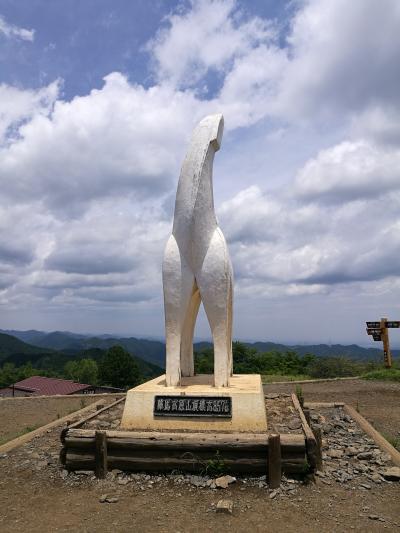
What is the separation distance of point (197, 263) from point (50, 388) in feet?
39.4

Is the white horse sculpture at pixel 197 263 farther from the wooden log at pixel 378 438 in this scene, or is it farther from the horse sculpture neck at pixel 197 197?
the wooden log at pixel 378 438

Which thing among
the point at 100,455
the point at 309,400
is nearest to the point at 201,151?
the point at 100,455

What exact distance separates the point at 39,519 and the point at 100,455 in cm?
115

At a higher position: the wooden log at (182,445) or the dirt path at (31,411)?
the wooden log at (182,445)

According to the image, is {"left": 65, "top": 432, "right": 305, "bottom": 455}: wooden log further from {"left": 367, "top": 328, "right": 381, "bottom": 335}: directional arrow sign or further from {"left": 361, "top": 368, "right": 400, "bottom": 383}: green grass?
{"left": 367, "top": 328, "right": 381, "bottom": 335}: directional arrow sign

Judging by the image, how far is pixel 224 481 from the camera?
17.9 feet

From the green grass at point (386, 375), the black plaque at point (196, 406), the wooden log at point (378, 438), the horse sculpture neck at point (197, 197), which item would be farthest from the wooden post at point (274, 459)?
the green grass at point (386, 375)

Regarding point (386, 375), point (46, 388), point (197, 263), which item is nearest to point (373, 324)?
point (386, 375)

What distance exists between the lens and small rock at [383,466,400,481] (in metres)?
5.61

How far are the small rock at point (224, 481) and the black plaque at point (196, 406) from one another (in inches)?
40.0

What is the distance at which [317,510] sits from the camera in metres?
4.83

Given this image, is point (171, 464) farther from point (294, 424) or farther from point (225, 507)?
Answer: point (294, 424)

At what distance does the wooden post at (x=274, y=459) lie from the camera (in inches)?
215

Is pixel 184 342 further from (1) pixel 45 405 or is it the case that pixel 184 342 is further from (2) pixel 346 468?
(1) pixel 45 405
